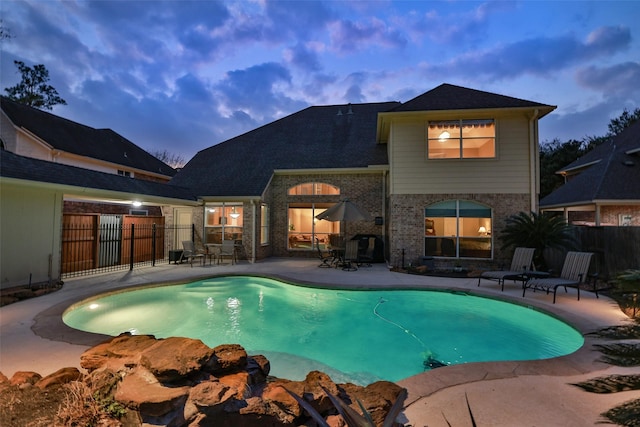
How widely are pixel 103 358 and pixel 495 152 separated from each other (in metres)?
12.1

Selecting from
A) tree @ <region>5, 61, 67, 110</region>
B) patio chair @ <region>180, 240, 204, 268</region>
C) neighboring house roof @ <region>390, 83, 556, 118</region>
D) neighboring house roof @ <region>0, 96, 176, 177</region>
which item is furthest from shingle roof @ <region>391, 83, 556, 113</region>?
tree @ <region>5, 61, 67, 110</region>

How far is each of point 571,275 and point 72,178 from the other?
13.2m

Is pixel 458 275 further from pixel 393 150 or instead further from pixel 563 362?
pixel 563 362

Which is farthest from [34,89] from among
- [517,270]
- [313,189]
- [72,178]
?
[517,270]

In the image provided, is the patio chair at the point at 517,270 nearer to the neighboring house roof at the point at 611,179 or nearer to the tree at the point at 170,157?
the neighboring house roof at the point at 611,179

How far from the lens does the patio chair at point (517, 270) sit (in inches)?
311

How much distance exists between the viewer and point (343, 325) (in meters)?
6.37

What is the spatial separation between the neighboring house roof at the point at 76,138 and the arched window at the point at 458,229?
18.6 meters

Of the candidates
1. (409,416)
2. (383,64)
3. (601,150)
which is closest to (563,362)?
(409,416)

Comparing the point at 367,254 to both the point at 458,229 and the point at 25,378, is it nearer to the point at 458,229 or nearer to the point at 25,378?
the point at 458,229

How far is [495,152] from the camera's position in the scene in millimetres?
10945

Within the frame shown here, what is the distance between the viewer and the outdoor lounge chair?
683 centimetres

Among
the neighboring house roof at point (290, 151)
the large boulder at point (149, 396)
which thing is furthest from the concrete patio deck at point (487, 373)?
Result: the neighboring house roof at point (290, 151)

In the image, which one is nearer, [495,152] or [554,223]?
[554,223]
